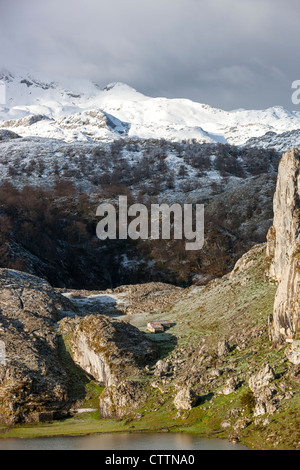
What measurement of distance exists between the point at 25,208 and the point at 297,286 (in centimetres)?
10988

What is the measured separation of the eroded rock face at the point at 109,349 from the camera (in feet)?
119

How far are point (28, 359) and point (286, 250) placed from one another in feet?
66.7

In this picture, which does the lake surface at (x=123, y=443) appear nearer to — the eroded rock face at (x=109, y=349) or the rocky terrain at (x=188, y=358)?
the rocky terrain at (x=188, y=358)

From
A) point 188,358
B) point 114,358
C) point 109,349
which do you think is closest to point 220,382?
point 188,358

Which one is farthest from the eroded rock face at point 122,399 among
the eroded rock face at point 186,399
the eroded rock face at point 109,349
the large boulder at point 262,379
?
the large boulder at point 262,379

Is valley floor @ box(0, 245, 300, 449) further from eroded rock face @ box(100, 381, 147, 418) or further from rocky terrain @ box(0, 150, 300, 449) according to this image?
eroded rock face @ box(100, 381, 147, 418)

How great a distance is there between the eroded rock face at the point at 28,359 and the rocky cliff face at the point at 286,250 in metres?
15.5

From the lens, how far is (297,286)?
31.6 metres

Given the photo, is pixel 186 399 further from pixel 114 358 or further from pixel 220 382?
pixel 114 358

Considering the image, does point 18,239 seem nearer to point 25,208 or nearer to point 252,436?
point 25,208

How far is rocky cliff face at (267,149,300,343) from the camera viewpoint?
31.5m

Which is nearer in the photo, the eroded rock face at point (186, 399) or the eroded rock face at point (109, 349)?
the eroded rock face at point (186, 399)

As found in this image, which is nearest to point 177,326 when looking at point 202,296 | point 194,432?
point 202,296

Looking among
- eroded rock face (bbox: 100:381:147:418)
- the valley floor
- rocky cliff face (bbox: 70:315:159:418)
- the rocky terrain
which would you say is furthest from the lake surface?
rocky cliff face (bbox: 70:315:159:418)
